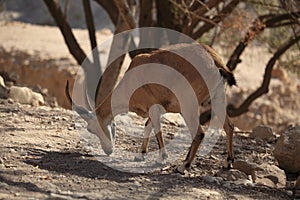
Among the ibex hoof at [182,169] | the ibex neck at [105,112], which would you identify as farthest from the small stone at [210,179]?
the ibex neck at [105,112]

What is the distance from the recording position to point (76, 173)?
632 centimetres

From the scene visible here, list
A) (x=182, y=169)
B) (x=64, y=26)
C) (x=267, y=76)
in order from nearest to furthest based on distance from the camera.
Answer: (x=182, y=169) < (x=64, y=26) < (x=267, y=76)

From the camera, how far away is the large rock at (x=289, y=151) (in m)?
7.54

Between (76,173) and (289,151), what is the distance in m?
2.73

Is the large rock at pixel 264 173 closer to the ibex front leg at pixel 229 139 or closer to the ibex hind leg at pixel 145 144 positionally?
the ibex front leg at pixel 229 139

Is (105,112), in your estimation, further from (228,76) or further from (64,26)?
(64,26)

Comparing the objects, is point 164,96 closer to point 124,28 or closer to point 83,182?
point 83,182

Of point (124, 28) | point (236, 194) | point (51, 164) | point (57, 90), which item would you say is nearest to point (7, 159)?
point (51, 164)

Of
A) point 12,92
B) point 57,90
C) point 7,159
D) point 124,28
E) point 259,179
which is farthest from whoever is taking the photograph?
point 57,90

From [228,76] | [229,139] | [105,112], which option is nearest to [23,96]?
[105,112]

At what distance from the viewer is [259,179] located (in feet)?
22.7

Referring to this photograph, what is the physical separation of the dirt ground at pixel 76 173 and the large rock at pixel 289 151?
490mm

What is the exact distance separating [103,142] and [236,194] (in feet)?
6.61

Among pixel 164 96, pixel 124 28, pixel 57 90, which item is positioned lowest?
pixel 57 90
